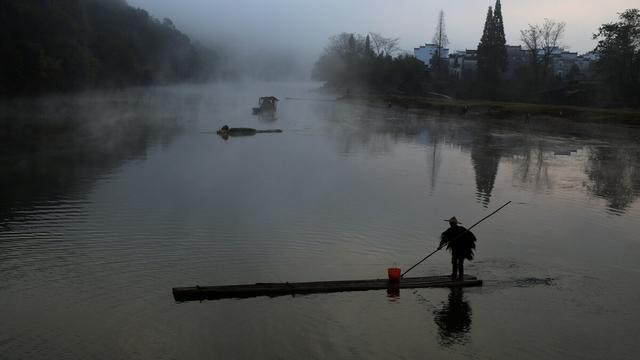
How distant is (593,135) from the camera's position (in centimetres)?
5816

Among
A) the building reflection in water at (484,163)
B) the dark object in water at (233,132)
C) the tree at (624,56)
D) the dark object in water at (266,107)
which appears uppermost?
the tree at (624,56)

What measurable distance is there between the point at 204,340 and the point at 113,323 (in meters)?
2.01

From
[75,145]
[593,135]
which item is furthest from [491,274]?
[593,135]

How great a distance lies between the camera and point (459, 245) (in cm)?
1503

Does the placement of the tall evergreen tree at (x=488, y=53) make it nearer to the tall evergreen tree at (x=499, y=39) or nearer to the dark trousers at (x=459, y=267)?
the tall evergreen tree at (x=499, y=39)

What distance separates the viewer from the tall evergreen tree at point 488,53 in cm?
9731

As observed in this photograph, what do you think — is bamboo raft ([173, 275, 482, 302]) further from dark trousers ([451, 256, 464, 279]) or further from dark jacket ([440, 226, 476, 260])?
dark jacket ([440, 226, 476, 260])

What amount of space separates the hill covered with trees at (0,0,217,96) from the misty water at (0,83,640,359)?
3431 cm

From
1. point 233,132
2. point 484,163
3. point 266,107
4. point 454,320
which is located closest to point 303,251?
point 454,320

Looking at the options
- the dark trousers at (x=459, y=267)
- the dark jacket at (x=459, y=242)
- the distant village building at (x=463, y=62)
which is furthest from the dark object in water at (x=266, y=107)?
the distant village building at (x=463, y=62)

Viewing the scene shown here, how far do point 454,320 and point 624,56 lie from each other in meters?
64.8

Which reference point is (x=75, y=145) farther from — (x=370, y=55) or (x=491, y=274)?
(x=370, y=55)

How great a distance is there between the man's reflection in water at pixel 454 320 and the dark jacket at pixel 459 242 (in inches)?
35.0

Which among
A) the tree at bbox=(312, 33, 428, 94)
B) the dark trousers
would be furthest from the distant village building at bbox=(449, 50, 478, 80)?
the dark trousers
